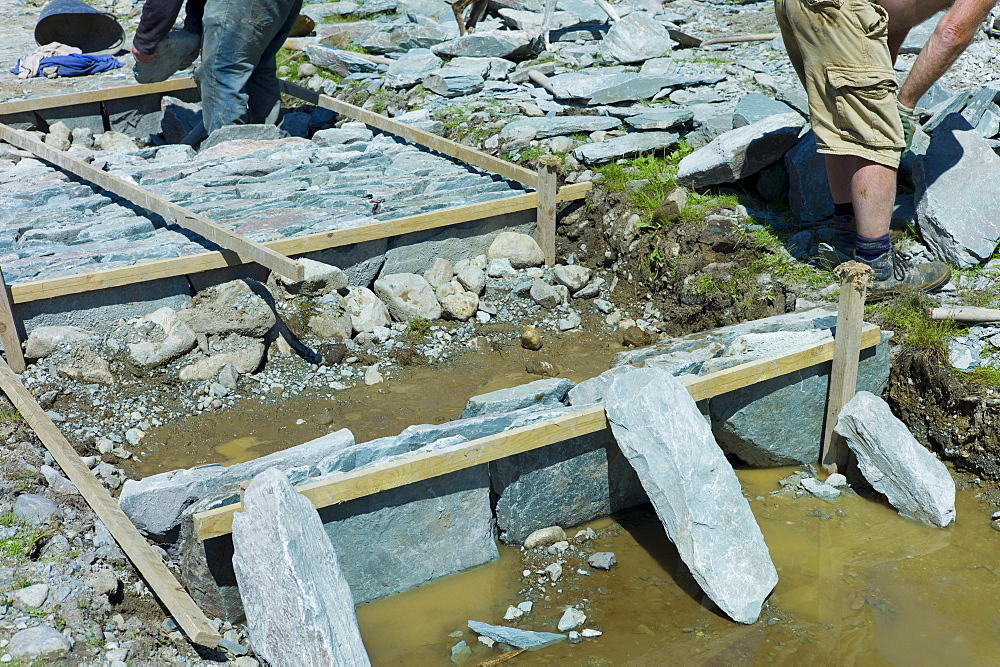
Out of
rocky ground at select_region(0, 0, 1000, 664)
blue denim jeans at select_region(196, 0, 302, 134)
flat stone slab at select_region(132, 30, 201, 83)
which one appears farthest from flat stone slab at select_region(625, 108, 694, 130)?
flat stone slab at select_region(132, 30, 201, 83)

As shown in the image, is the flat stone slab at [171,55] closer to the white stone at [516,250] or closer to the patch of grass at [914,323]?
the white stone at [516,250]

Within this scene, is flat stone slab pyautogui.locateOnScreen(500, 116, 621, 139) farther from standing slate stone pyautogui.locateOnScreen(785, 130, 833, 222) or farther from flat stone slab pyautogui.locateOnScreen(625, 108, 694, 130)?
standing slate stone pyautogui.locateOnScreen(785, 130, 833, 222)

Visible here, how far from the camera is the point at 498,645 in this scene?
3291mm

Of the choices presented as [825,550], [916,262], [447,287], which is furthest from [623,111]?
[825,550]

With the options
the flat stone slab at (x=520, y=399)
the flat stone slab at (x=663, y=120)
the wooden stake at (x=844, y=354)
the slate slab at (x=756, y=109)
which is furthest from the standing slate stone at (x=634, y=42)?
the flat stone slab at (x=520, y=399)

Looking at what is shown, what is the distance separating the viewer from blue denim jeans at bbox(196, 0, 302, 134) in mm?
7180

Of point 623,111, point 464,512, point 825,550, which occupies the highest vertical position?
point 623,111

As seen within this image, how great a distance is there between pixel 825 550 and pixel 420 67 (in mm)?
6909

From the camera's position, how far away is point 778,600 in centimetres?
351

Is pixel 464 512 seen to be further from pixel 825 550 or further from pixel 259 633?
pixel 825 550

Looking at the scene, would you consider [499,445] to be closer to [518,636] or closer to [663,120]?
[518,636]

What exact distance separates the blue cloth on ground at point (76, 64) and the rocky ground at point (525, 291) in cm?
194

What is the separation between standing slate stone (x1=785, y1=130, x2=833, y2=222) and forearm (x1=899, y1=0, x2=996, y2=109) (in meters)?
1.08

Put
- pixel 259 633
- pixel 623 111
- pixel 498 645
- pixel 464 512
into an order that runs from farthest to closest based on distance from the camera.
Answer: pixel 623 111, pixel 464 512, pixel 498 645, pixel 259 633
